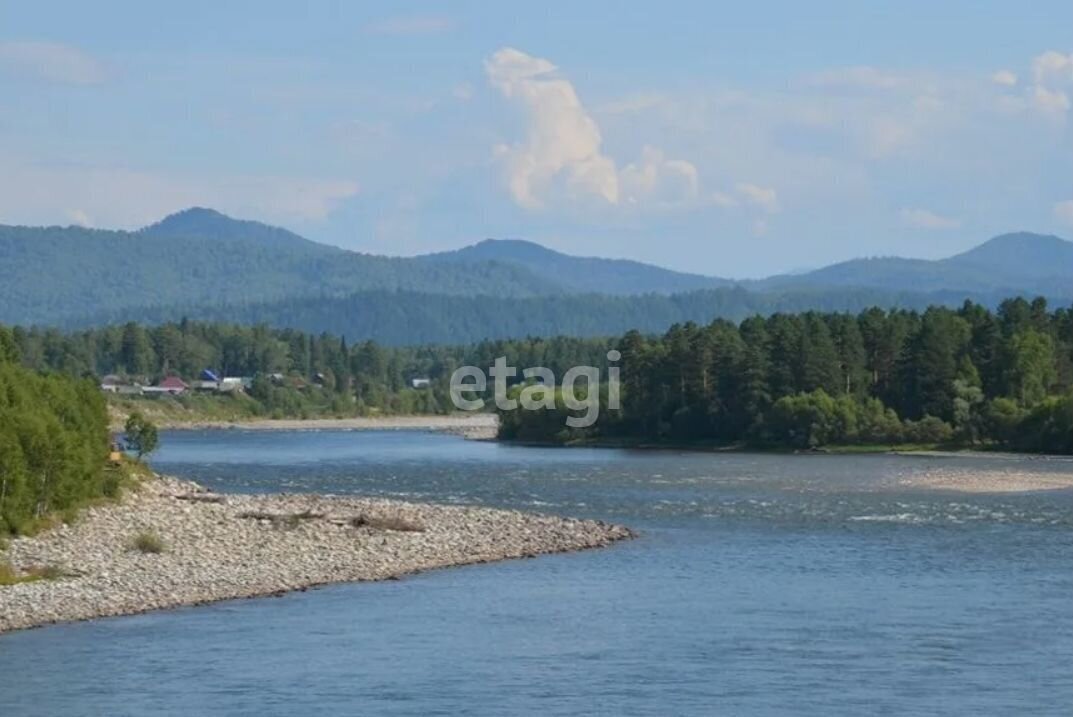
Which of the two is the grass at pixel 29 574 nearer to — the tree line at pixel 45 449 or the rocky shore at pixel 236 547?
the rocky shore at pixel 236 547

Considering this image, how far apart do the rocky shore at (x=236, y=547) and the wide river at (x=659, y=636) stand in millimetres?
1561

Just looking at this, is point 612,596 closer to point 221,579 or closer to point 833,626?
point 833,626

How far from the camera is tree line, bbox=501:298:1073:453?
13188 centimetres

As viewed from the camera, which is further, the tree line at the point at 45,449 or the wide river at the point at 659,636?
the tree line at the point at 45,449

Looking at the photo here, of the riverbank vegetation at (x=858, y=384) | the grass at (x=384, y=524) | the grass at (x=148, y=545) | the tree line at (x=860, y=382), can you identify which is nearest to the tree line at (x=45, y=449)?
the grass at (x=148, y=545)

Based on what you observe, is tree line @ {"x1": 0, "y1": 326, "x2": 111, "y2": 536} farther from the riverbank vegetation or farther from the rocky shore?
the riverbank vegetation

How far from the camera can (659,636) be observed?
155 feet

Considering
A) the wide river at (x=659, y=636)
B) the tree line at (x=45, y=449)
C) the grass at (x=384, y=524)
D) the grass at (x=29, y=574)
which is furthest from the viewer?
the grass at (x=384, y=524)

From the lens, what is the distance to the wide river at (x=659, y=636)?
129 feet

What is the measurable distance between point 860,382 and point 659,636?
3872 inches

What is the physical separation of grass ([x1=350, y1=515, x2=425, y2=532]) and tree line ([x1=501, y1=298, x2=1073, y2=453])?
66778 millimetres

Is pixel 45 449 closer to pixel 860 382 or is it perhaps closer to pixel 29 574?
pixel 29 574

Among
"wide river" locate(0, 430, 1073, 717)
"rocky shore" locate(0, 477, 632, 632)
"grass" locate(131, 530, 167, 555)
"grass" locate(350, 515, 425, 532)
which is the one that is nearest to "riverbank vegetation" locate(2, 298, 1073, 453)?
"wide river" locate(0, 430, 1073, 717)

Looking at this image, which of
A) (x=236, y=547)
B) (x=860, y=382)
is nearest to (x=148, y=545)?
(x=236, y=547)
